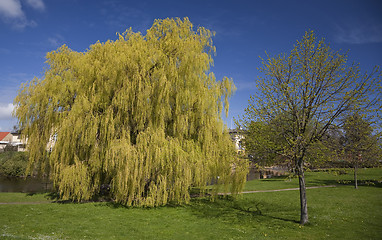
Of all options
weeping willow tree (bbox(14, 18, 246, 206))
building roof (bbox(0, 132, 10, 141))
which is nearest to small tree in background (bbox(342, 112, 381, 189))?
weeping willow tree (bbox(14, 18, 246, 206))

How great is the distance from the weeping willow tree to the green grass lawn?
3.95 ft

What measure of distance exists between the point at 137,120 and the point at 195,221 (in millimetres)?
7134

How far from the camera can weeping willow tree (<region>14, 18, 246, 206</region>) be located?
47.6 ft

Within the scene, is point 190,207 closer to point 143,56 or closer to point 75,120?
Result: point 75,120

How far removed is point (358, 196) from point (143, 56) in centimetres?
1989

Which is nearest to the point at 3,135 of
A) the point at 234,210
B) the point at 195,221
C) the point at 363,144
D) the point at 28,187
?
the point at 28,187

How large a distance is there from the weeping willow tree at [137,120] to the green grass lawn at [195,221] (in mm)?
1204

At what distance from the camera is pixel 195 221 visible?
1264cm

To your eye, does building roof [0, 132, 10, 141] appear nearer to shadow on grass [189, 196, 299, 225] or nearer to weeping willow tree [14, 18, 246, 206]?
weeping willow tree [14, 18, 246, 206]

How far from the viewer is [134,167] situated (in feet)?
46.2

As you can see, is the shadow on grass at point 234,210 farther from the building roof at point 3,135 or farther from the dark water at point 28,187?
the building roof at point 3,135

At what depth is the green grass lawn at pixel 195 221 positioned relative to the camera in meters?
10.1

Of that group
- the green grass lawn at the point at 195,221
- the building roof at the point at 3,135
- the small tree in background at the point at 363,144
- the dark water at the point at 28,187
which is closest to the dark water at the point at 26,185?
the dark water at the point at 28,187

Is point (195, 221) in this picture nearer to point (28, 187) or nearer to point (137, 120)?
point (137, 120)
